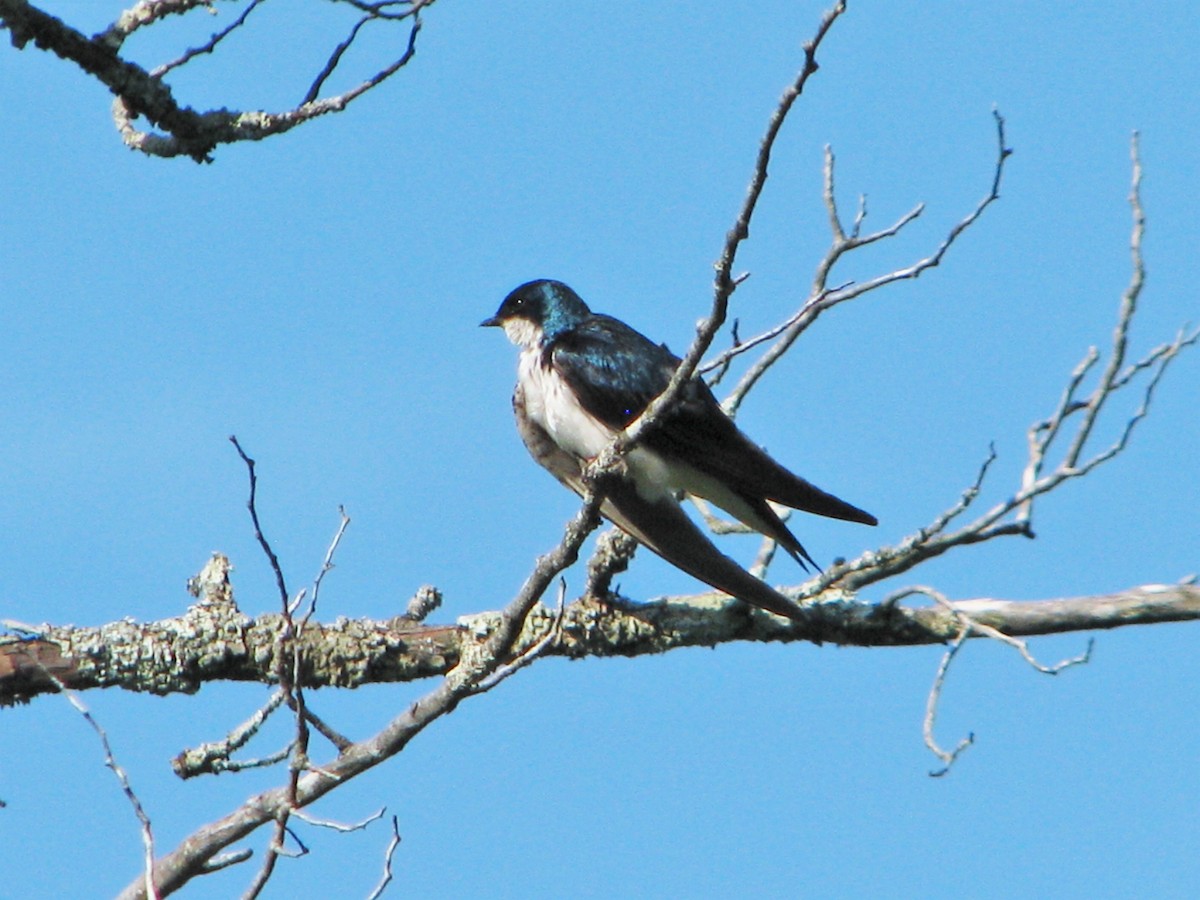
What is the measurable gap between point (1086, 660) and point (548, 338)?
250 centimetres

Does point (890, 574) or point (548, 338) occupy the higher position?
point (548, 338)

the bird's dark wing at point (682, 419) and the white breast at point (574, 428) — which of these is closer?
the bird's dark wing at point (682, 419)

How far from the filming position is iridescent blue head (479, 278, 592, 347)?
6613 millimetres

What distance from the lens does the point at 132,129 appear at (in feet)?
14.8

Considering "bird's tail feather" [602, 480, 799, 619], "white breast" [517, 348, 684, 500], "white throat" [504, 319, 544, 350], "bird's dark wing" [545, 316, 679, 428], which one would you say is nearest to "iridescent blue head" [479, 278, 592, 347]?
"white throat" [504, 319, 544, 350]

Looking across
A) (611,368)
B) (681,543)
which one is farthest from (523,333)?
(681,543)

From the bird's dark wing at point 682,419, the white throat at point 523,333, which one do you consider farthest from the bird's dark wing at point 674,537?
the white throat at point 523,333

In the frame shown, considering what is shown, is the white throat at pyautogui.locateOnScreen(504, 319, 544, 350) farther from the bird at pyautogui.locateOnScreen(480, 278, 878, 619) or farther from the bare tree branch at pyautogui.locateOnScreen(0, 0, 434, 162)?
the bare tree branch at pyautogui.locateOnScreen(0, 0, 434, 162)

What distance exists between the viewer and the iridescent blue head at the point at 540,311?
6.61 m

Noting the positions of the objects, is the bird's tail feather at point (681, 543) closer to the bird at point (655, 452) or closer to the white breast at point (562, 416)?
the bird at point (655, 452)

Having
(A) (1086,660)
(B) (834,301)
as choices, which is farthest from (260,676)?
(A) (1086,660)

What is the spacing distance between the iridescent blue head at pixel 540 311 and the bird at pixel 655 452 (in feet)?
0.39

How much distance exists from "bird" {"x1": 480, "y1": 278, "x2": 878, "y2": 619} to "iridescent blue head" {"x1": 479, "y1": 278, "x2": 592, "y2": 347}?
119 millimetres

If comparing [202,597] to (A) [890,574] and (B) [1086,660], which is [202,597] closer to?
(A) [890,574]
